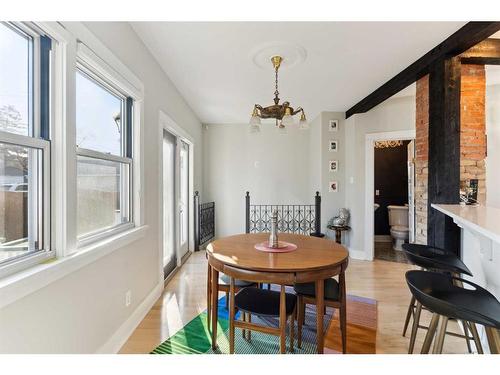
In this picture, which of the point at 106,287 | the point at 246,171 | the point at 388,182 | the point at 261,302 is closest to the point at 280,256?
the point at 261,302

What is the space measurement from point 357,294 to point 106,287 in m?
2.52

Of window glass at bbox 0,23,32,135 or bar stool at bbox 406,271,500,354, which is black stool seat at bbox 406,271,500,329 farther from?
window glass at bbox 0,23,32,135

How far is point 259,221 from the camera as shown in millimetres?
5527

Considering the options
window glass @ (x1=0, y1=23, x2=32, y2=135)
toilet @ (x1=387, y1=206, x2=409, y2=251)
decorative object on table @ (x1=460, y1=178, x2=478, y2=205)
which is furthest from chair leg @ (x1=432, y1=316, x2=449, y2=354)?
toilet @ (x1=387, y1=206, x2=409, y2=251)

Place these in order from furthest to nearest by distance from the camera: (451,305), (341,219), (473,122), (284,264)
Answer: (341,219) → (473,122) → (284,264) → (451,305)

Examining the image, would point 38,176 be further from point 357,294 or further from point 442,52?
point 442,52

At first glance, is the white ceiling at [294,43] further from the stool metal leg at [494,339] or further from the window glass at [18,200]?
the stool metal leg at [494,339]

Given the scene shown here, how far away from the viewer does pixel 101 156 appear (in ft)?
5.93

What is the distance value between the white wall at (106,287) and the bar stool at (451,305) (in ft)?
5.70

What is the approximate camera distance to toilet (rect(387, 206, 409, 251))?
4.75 metres

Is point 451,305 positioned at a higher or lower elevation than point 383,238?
higher

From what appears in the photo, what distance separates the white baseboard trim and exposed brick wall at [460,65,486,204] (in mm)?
3567
